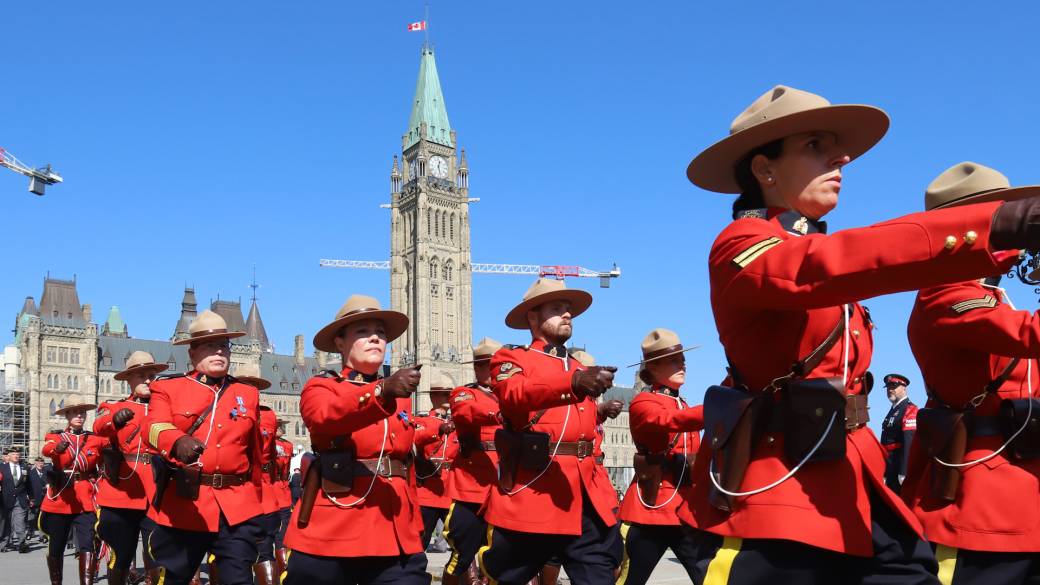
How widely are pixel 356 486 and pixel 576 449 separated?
2.04 metres

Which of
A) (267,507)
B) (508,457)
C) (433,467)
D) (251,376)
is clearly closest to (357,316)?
(508,457)

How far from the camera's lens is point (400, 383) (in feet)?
20.0

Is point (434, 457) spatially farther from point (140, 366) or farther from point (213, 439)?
point (213, 439)

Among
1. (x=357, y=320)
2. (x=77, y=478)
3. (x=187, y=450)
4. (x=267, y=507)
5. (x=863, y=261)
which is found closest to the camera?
(x=863, y=261)

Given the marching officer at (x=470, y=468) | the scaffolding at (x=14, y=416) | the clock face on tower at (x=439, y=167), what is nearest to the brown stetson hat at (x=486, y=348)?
the marching officer at (x=470, y=468)

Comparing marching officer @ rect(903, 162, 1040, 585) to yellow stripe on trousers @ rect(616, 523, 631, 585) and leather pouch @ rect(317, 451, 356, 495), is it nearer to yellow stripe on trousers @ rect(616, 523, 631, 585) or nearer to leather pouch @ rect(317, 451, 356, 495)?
leather pouch @ rect(317, 451, 356, 495)

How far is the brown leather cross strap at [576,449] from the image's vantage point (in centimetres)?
828

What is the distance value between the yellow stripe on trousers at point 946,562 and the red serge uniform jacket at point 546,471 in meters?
2.89

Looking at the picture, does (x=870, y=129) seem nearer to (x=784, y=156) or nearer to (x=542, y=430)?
(x=784, y=156)

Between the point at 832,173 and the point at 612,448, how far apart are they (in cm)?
13793

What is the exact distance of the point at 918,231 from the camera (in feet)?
9.44

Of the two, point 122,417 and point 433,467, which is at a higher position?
point 122,417

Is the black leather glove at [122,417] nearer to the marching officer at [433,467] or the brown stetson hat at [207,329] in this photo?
the brown stetson hat at [207,329]

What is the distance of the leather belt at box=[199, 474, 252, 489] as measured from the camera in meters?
8.90
